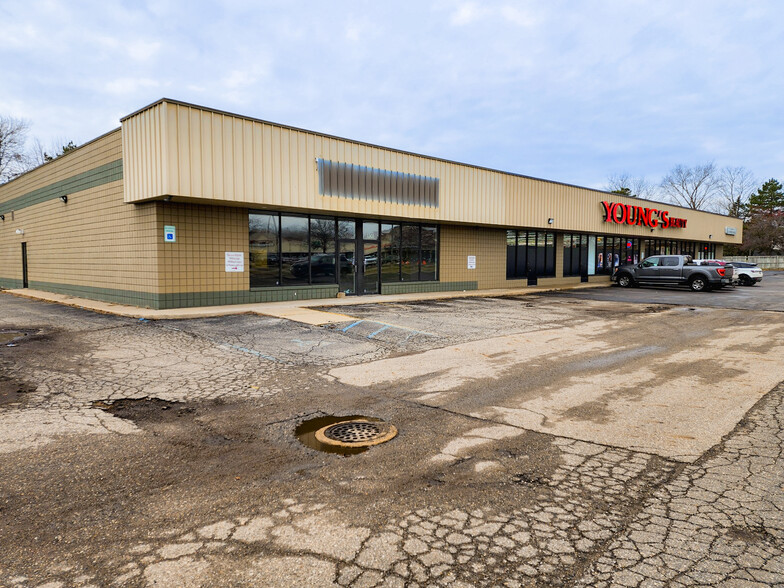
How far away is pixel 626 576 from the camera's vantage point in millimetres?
2613

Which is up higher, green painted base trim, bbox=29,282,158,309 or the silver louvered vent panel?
the silver louvered vent panel

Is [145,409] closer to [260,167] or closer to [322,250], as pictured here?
[260,167]

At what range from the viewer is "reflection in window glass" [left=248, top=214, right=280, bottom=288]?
1566cm

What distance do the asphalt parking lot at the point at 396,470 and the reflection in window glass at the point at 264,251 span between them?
7234mm

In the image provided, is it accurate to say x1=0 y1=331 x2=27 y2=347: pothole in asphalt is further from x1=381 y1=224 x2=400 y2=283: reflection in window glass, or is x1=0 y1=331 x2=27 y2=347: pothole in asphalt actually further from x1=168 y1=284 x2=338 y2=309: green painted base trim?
x1=381 y1=224 x2=400 y2=283: reflection in window glass

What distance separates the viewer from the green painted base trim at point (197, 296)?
554 inches

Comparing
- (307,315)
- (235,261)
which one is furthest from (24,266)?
(307,315)

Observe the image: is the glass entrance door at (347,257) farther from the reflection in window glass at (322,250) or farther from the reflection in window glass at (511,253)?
the reflection in window glass at (511,253)

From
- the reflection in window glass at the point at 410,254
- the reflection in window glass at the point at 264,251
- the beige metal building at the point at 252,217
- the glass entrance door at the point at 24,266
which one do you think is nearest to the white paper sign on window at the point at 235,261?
the beige metal building at the point at 252,217

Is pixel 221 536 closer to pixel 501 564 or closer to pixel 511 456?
pixel 501 564

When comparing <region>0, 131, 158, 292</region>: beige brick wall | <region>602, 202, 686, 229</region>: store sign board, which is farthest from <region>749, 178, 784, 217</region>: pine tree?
<region>0, 131, 158, 292</region>: beige brick wall

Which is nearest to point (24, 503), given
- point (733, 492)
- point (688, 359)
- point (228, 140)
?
point (733, 492)

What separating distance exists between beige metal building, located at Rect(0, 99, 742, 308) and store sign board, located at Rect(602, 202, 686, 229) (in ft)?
11.6

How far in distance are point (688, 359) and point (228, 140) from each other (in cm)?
1233
